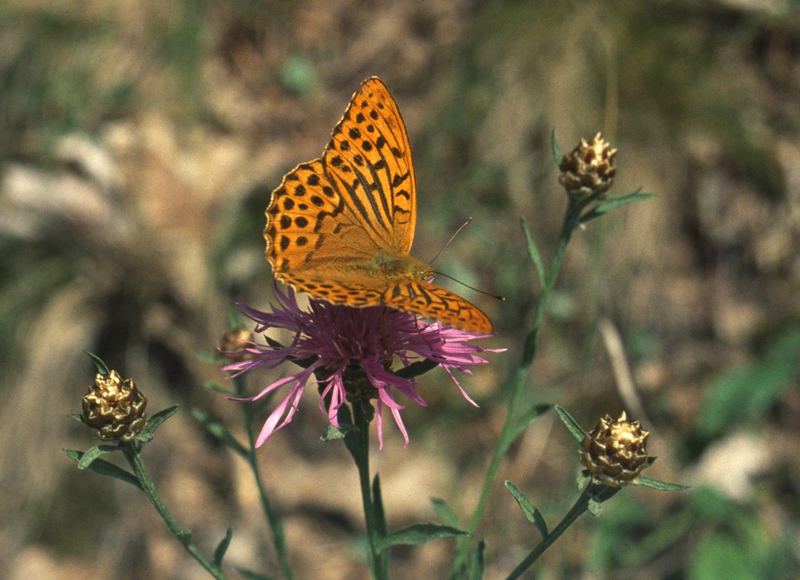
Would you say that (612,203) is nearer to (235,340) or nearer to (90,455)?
(235,340)

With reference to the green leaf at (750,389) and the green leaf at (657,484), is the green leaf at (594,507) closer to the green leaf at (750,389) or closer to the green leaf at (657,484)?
the green leaf at (657,484)

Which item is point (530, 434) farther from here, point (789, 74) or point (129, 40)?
point (129, 40)

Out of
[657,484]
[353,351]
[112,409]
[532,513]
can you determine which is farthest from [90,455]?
[657,484]

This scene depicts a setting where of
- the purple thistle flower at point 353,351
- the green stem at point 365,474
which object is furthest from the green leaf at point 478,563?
the purple thistle flower at point 353,351

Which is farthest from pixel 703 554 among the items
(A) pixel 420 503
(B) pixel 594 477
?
(B) pixel 594 477

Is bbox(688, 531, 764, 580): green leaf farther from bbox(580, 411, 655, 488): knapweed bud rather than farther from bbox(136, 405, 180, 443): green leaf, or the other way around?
bbox(136, 405, 180, 443): green leaf
